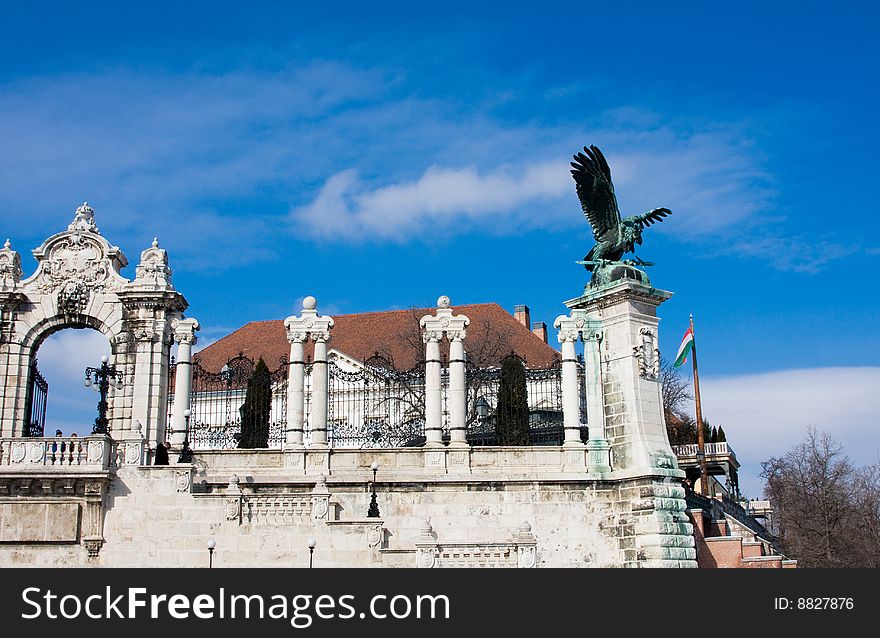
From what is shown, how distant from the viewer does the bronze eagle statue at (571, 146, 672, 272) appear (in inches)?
1192

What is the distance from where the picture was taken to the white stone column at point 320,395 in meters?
28.5

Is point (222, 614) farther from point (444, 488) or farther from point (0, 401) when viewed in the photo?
point (0, 401)

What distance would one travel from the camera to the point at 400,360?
54812 millimetres

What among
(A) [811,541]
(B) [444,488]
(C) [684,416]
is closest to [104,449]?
(B) [444,488]

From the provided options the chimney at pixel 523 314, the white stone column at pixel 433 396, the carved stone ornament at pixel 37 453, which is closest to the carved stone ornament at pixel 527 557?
the white stone column at pixel 433 396

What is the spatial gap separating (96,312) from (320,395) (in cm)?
683

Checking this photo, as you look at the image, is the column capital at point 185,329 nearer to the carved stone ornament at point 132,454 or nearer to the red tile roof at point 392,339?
the carved stone ornament at point 132,454

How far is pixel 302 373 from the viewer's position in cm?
2920

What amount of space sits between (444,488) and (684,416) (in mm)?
39968

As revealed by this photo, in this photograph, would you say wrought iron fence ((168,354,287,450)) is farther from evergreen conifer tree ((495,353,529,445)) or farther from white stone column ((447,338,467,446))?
evergreen conifer tree ((495,353,529,445))

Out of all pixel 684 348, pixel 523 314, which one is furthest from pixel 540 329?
pixel 684 348

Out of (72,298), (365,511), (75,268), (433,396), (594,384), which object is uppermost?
(75,268)

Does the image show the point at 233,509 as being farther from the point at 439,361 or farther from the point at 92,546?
the point at 439,361

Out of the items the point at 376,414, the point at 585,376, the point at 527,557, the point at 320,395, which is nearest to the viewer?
the point at 527,557
